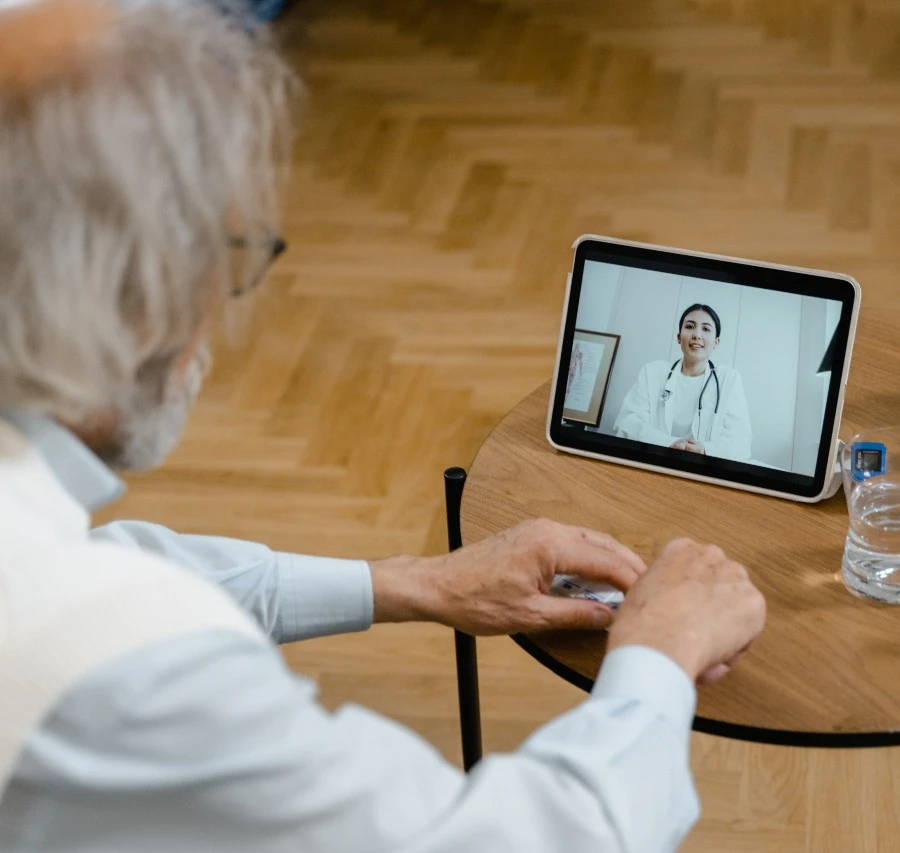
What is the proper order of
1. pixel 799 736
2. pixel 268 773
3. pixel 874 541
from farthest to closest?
pixel 874 541
pixel 799 736
pixel 268 773

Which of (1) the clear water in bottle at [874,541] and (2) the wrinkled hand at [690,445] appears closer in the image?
(1) the clear water in bottle at [874,541]

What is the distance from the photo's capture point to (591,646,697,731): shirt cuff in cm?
103

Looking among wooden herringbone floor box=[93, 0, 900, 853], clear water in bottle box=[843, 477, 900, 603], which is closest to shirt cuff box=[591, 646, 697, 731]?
clear water in bottle box=[843, 477, 900, 603]

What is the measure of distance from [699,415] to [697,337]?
0.09 meters

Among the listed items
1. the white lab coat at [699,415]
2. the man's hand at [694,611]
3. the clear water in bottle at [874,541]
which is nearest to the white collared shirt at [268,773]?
the man's hand at [694,611]

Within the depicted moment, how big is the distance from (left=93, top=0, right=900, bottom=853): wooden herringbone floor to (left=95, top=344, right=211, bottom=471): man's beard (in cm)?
124

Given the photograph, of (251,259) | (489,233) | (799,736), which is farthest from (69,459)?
(489,233)

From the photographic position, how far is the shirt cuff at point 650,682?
3.39 ft

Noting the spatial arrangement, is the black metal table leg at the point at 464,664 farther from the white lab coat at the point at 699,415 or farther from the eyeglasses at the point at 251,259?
the eyeglasses at the point at 251,259

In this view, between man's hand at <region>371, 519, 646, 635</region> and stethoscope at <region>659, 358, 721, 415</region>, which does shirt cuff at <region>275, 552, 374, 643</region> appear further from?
stethoscope at <region>659, 358, 721, 415</region>

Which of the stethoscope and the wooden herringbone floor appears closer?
the stethoscope

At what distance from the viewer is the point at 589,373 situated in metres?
1.48

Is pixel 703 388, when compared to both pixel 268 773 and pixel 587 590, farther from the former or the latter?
pixel 268 773

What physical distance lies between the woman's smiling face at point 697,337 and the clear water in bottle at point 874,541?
23 centimetres
